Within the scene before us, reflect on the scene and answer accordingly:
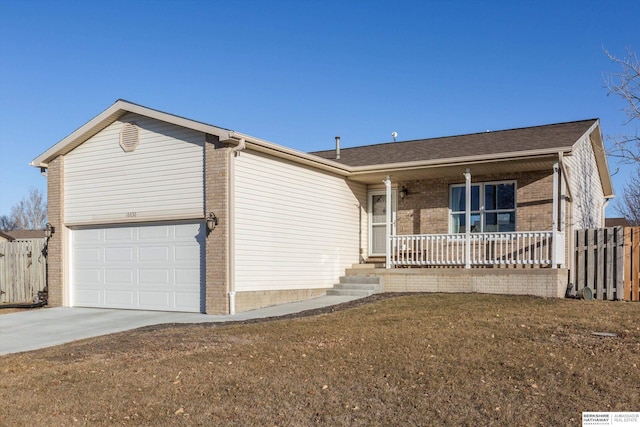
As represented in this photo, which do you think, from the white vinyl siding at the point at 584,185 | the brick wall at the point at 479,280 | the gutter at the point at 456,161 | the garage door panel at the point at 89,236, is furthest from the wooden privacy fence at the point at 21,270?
the white vinyl siding at the point at 584,185

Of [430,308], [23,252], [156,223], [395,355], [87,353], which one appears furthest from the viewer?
[23,252]

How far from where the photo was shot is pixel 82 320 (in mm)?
13531

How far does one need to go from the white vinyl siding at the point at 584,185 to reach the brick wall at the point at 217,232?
8.75 m

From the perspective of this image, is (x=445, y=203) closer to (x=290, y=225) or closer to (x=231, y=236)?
(x=290, y=225)

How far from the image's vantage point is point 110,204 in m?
15.4

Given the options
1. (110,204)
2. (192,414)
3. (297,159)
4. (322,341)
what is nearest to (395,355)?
(322,341)

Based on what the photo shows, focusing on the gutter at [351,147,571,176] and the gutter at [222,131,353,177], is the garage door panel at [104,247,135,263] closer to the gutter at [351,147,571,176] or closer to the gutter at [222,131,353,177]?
the gutter at [222,131,353,177]

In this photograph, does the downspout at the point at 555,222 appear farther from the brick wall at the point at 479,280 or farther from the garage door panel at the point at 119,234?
the garage door panel at the point at 119,234

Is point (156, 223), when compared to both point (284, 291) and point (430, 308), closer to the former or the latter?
point (284, 291)

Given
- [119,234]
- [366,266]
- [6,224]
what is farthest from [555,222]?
[6,224]

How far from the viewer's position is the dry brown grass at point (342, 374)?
6.00 metres

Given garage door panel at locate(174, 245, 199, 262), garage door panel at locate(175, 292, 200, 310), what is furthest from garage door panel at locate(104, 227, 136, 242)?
garage door panel at locate(175, 292, 200, 310)

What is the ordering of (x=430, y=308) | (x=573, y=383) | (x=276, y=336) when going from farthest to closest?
1. (x=430, y=308)
2. (x=276, y=336)
3. (x=573, y=383)

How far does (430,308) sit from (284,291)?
403 centimetres
